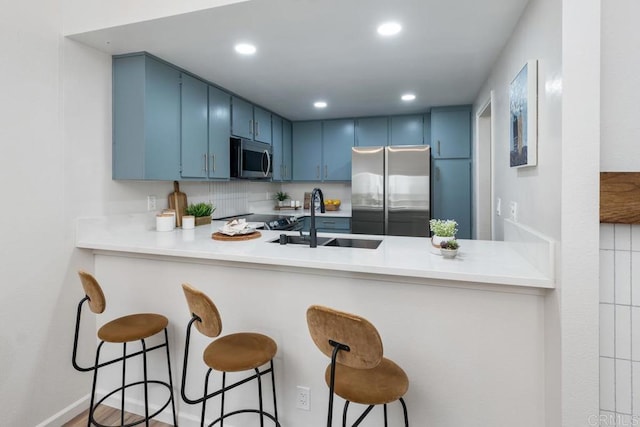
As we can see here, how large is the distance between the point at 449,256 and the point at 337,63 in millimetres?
1684

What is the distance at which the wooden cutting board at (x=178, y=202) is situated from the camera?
9.32 feet

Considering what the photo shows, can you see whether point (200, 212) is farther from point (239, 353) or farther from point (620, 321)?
point (620, 321)

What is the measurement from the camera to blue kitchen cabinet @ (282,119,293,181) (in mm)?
4531

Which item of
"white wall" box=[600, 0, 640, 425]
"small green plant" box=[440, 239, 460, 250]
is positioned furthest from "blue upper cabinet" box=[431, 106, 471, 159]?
"white wall" box=[600, 0, 640, 425]

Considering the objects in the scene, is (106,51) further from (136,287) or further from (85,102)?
(136,287)

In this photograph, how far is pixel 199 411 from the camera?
6.31 ft

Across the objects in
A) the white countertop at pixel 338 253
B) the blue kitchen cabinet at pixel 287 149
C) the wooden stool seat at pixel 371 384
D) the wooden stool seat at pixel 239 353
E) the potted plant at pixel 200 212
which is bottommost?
the wooden stool seat at pixel 371 384

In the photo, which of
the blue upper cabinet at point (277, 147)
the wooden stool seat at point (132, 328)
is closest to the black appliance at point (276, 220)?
the blue upper cabinet at point (277, 147)

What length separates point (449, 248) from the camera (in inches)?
64.6

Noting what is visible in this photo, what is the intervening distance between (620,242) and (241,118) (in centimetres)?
317

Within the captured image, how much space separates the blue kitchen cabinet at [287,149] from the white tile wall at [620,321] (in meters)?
3.75

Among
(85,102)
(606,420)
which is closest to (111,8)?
(85,102)

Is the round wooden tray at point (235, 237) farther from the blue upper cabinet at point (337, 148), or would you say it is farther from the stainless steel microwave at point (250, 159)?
the blue upper cabinet at point (337, 148)

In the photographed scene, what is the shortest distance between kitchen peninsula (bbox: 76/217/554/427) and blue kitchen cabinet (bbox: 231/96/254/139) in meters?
1.67
